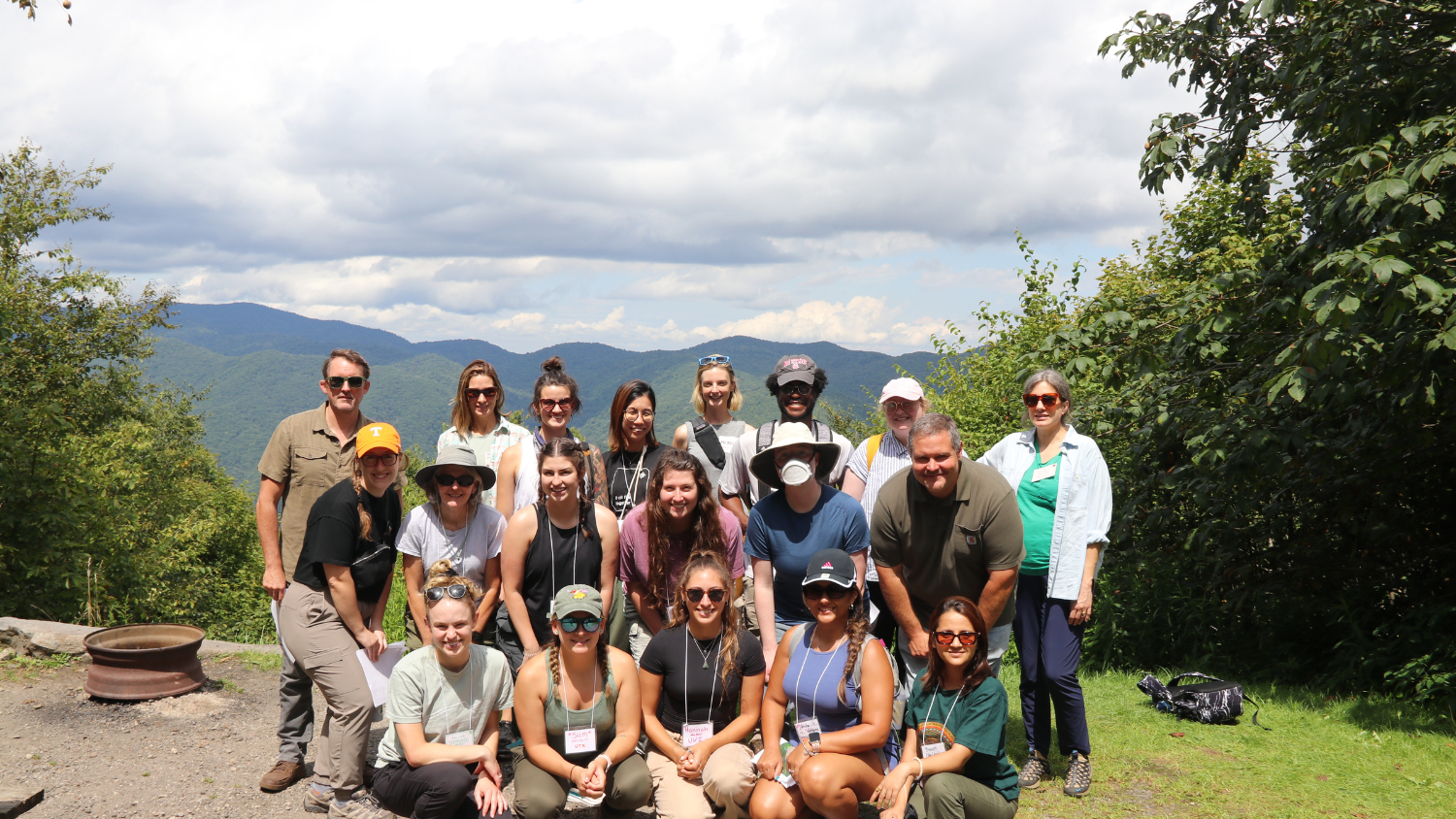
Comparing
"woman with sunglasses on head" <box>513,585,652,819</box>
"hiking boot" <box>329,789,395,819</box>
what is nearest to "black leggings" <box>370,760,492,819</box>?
"woman with sunglasses on head" <box>513,585,652,819</box>

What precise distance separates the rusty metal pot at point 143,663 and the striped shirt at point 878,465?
4928 mm

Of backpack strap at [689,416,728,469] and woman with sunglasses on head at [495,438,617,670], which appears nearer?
woman with sunglasses on head at [495,438,617,670]

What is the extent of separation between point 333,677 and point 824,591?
2.37 metres

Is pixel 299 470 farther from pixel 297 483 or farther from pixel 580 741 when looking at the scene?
pixel 580 741

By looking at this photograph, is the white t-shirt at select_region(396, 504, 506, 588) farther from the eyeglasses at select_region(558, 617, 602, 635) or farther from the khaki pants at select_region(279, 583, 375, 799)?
the eyeglasses at select_region(558, 617, 602, 635)

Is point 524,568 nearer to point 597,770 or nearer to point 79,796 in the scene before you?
point 597,770

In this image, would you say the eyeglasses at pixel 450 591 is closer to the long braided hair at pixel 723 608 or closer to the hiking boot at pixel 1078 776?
the long braided hair at pixel 723 608

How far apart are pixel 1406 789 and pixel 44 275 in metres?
29.4

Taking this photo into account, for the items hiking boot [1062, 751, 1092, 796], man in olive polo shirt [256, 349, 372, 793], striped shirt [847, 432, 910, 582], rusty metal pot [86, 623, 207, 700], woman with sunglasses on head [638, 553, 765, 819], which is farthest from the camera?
rusty metal pot [86, 623, 207, 700]

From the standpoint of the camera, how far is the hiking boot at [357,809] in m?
4.17

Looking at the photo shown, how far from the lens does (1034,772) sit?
4641mm

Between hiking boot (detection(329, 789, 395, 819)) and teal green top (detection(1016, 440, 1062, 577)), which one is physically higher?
teal green top (detection(1016, 440, 1062, 577))

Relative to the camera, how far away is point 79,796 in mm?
4738

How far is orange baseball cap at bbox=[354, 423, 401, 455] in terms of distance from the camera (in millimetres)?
4258
